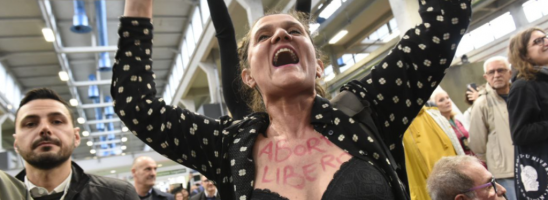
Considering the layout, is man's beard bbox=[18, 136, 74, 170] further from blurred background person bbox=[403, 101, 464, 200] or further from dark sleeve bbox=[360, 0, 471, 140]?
blurred background person bbox=[403, 101, 464, 200]

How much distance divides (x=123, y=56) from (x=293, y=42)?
541 millimetres

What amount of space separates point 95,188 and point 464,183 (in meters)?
1.85

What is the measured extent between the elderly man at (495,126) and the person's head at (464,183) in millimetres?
1216

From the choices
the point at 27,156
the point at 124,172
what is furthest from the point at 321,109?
the point at 124,172

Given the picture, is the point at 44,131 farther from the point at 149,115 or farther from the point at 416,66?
the point at 416,66

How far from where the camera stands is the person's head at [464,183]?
1.80 m

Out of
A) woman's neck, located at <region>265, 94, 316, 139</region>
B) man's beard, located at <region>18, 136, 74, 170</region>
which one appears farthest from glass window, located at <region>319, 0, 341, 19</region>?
Result: woman's neck, located at <region>265, 94, 316, 139</region>

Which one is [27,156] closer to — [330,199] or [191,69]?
[330,199]

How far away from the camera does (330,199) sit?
3.20 ft

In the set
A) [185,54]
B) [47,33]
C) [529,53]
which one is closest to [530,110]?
[529,53]

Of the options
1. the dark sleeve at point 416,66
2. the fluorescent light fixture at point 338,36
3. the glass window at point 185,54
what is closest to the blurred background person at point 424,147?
the dark sleeve at point 416,66

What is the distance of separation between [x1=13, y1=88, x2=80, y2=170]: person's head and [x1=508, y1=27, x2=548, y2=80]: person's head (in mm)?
2665

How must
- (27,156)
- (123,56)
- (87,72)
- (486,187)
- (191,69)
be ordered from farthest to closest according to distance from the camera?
(87,72), (191,69), (27,156), (486,187), (123,56)

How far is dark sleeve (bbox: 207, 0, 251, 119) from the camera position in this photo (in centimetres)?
205
